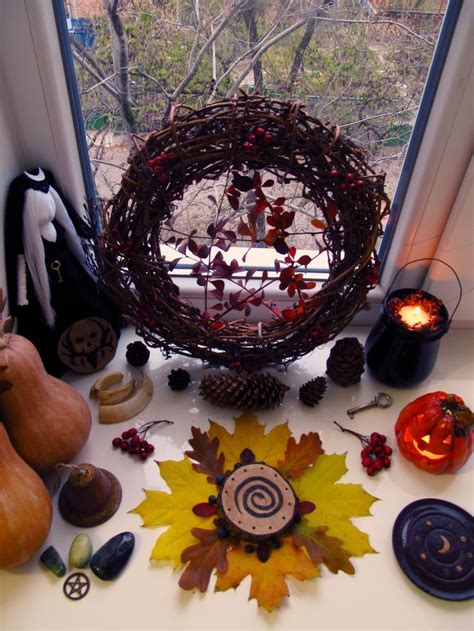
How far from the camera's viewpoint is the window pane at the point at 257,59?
81 centimetres

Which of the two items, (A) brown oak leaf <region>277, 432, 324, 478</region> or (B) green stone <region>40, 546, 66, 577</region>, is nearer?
(B) green stone <region>40, 546, 66, 577</region>

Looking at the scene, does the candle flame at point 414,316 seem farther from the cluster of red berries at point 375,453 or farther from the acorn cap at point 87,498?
the acorn cap at point 87,498

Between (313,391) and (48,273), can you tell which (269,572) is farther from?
(48,273)

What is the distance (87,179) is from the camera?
3.19 feet

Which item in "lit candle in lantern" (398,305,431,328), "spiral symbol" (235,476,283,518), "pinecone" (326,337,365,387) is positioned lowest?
"spiral symbol" (235,476,283,518)

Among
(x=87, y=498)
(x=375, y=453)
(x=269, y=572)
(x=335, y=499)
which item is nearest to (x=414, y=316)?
(x=375, y=453)

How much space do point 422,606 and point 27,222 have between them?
802 mm

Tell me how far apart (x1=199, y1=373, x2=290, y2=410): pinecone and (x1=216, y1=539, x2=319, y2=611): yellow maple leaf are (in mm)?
237

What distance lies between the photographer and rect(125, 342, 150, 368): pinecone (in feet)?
3.14

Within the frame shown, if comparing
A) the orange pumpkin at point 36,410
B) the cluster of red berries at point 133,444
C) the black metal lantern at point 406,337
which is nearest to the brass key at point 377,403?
the black metal lantern at point 406,337

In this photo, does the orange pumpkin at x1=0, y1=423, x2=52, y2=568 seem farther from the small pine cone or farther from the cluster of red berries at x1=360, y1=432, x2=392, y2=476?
the cluster of red berries at x1=360, y1=432, x2=392, y2=476

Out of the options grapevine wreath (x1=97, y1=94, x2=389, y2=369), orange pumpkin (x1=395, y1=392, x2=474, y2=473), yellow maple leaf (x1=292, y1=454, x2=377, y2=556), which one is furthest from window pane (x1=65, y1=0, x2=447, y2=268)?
yellow maple leaf (x1=292, y1=454, x2=377, y2=556)

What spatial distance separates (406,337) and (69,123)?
0.68 meters

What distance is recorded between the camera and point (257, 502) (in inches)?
29.3
